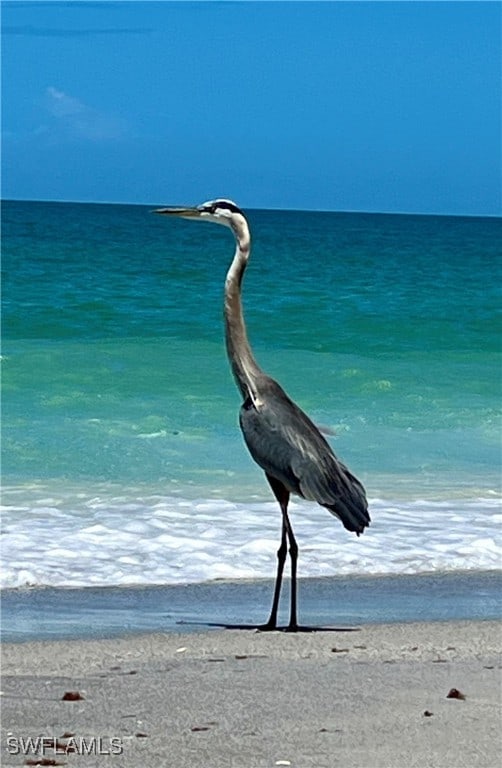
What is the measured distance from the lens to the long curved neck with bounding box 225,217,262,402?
5746mm

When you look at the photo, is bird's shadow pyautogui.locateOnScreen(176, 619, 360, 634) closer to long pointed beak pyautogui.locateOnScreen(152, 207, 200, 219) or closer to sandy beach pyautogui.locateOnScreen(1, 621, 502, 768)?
sandy beach pyautogui.locateOnScreen(1, 621, 502, 768)

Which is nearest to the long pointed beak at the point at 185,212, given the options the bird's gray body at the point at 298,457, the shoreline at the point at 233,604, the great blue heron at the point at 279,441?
the great blue heron at the point at 279,441

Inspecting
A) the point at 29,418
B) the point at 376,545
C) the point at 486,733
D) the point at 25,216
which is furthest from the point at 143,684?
the point at 25,216

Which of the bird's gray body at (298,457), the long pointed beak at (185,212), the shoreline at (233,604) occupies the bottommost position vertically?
the shoreline at (233,604)

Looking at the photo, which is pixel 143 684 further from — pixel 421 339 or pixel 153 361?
pixel 421 339

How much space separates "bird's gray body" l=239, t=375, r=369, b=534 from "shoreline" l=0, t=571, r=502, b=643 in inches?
16.0

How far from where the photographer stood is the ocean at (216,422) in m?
6.60

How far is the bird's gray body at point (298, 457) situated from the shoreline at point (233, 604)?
0.41 m

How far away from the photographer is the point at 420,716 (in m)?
4.10

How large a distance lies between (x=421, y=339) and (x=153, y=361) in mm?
4829

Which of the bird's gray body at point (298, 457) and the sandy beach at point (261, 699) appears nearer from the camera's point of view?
the sandy beach at point (261, 699)

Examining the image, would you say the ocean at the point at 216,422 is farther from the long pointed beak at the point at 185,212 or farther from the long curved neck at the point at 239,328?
the long pointed beak at the point at 185,212

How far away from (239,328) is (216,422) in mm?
5150

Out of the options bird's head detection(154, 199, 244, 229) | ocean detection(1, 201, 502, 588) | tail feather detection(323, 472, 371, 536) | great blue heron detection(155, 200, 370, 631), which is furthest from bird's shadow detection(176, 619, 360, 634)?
bird's head detection(154, 199, 244, 229)
